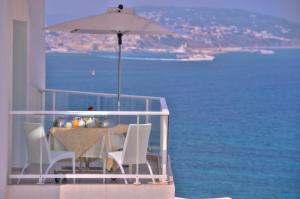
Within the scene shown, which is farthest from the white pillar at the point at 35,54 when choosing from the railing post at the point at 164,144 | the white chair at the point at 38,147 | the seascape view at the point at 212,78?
the seascape view at the point at 212,78

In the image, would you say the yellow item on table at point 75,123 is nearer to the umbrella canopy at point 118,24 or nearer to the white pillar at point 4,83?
the white pillar at point 4,83

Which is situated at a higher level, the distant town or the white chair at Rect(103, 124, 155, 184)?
the distant town

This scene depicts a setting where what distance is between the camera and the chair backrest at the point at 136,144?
9.09 metres

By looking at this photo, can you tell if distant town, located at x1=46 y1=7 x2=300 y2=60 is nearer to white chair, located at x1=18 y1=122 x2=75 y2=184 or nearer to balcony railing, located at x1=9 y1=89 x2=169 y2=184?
balcony railing, located at x1=9 y1=89 x2=169 y2=184

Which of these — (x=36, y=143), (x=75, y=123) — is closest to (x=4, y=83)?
(x=36, y=143)

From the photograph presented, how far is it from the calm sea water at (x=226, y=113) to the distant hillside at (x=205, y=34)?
3.04 ft

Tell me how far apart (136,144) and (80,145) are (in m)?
0.80

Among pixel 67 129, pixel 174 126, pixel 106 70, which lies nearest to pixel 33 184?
pixel 67 129

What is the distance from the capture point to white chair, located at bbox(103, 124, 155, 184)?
910 cm

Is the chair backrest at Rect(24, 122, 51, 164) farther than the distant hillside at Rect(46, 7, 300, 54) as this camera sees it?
No

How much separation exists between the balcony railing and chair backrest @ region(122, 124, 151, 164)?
0.03m

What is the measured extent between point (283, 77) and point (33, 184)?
125 ft

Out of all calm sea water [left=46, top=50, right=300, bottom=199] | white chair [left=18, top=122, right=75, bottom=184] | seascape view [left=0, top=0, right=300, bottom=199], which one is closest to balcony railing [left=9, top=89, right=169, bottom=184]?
white chair [left=18, top=122, right=75, bottom=184]

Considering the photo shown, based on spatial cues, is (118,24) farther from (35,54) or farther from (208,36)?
(208,36)
